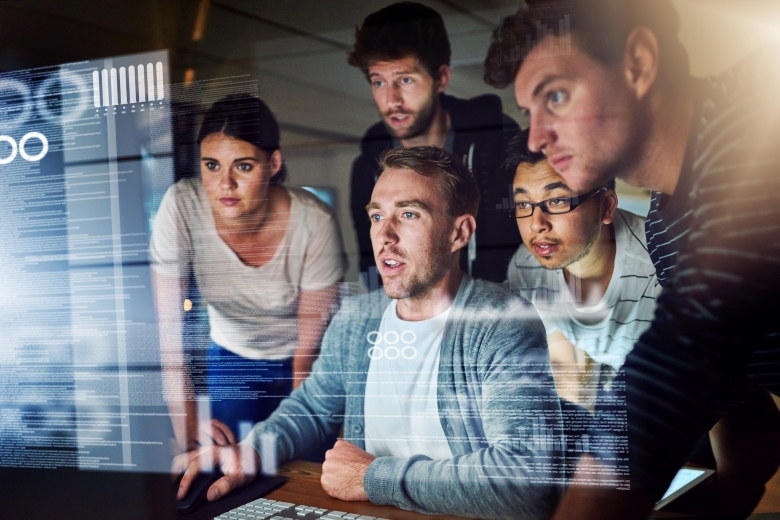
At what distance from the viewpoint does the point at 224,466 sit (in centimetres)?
159

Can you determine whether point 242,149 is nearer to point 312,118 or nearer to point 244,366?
point 312,118

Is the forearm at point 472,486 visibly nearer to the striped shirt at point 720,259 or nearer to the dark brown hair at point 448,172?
the striped shirt at point 720,259

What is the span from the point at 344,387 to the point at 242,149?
66cm

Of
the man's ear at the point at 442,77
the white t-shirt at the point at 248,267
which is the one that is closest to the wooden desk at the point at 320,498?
the white t-shirt at the point at 248,267

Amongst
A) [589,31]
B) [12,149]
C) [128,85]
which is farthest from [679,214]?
[12,149]

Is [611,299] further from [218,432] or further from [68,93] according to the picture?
[68,93]

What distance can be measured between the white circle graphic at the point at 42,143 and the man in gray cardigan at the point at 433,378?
1.01 metres

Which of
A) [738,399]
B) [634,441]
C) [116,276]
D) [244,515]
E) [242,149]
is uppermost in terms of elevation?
[242,149]

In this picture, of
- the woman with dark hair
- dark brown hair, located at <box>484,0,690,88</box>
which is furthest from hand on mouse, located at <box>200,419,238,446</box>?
dark brown hair, located at <box>484,0,690,88</box>

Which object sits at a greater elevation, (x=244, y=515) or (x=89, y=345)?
(x=89, y=345)

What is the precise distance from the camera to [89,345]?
5.67 ft

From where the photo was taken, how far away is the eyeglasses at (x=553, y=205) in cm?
134

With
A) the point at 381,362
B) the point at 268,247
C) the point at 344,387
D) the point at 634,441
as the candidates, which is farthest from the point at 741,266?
the point at 268,247

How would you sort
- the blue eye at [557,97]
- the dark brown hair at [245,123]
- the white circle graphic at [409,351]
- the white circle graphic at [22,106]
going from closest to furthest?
the blue eye at [557,97] → the white circle graphic at [409,351] → the dark brown hair at [245,123] → the white circle graphic at [22,106]
